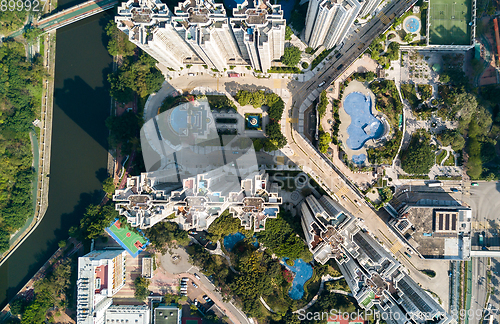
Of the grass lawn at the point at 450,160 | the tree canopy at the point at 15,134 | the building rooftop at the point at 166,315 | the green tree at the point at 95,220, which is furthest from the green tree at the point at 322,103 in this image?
the tree canopy at the point at 15,134

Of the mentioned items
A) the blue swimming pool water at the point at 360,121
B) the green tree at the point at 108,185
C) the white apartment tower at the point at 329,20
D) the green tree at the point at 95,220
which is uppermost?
the white apartment tower at the point at 329,20

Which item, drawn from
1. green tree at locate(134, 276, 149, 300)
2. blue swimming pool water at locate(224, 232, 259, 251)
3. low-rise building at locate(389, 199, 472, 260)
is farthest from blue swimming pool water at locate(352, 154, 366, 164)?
green tree at locate(134, 276, 149, 300)

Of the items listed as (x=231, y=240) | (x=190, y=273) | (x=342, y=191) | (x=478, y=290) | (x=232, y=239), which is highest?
(x=342, y=191)

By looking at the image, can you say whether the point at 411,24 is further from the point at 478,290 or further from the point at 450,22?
the point at 478,290

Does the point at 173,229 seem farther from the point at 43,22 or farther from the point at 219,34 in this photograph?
the point at 43,22

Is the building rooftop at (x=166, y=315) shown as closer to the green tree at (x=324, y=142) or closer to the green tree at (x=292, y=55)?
the green tree at (x=324, y=142)

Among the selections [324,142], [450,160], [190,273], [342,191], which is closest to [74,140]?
[190,273]

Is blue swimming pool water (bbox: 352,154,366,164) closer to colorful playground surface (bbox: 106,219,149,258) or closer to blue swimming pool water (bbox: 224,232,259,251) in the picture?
blue swimming pool water (bbox: 224,232,259,251)
